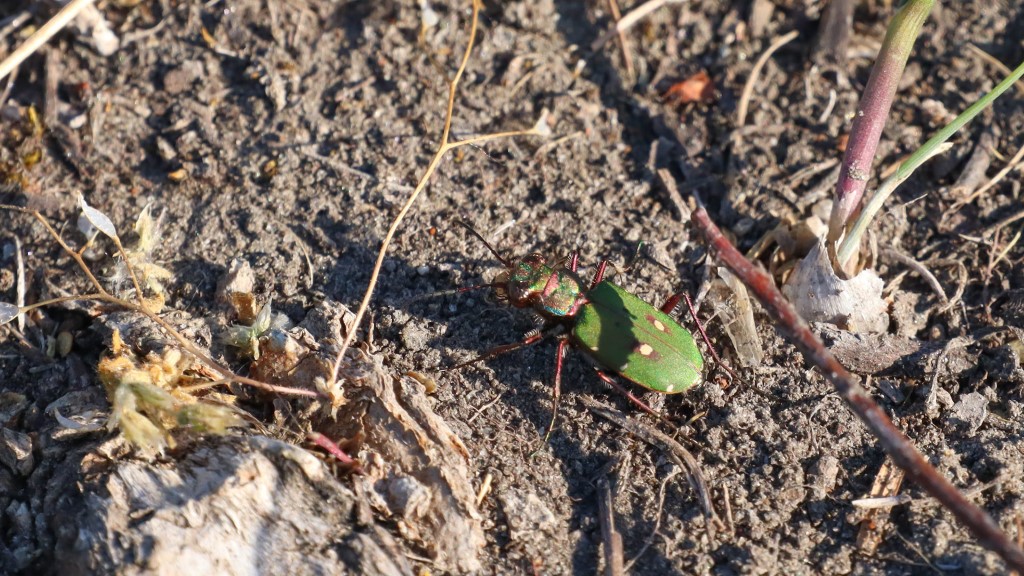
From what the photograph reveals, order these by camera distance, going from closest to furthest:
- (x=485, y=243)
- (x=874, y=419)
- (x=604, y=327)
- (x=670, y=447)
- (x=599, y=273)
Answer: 1. (x=874, y=419)
2. (x=670, y=447)
3. (x=604, y=327)
4. (x=599, y=273)
5. (x=485, y=243)

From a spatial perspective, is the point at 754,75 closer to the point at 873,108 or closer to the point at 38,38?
the point at 873,108

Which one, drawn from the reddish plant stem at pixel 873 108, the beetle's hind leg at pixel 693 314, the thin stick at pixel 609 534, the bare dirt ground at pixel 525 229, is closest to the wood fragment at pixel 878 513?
the bare dirt ground at pixel 525 229

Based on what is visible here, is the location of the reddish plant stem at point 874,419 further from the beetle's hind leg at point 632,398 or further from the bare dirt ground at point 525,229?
the beetle's hind leg at point 632,398

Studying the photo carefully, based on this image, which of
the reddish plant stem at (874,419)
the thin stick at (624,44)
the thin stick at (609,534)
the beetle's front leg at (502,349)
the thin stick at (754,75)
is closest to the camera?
the reddish plant stem at (874,419)

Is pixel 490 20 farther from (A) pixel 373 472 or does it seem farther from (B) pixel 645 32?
(A) pixel 373 472

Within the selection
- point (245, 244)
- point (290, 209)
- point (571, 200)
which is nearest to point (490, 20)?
point (571, 200)

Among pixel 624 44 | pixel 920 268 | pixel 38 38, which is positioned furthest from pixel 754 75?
pixel 38 38

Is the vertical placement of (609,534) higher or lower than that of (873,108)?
lower
